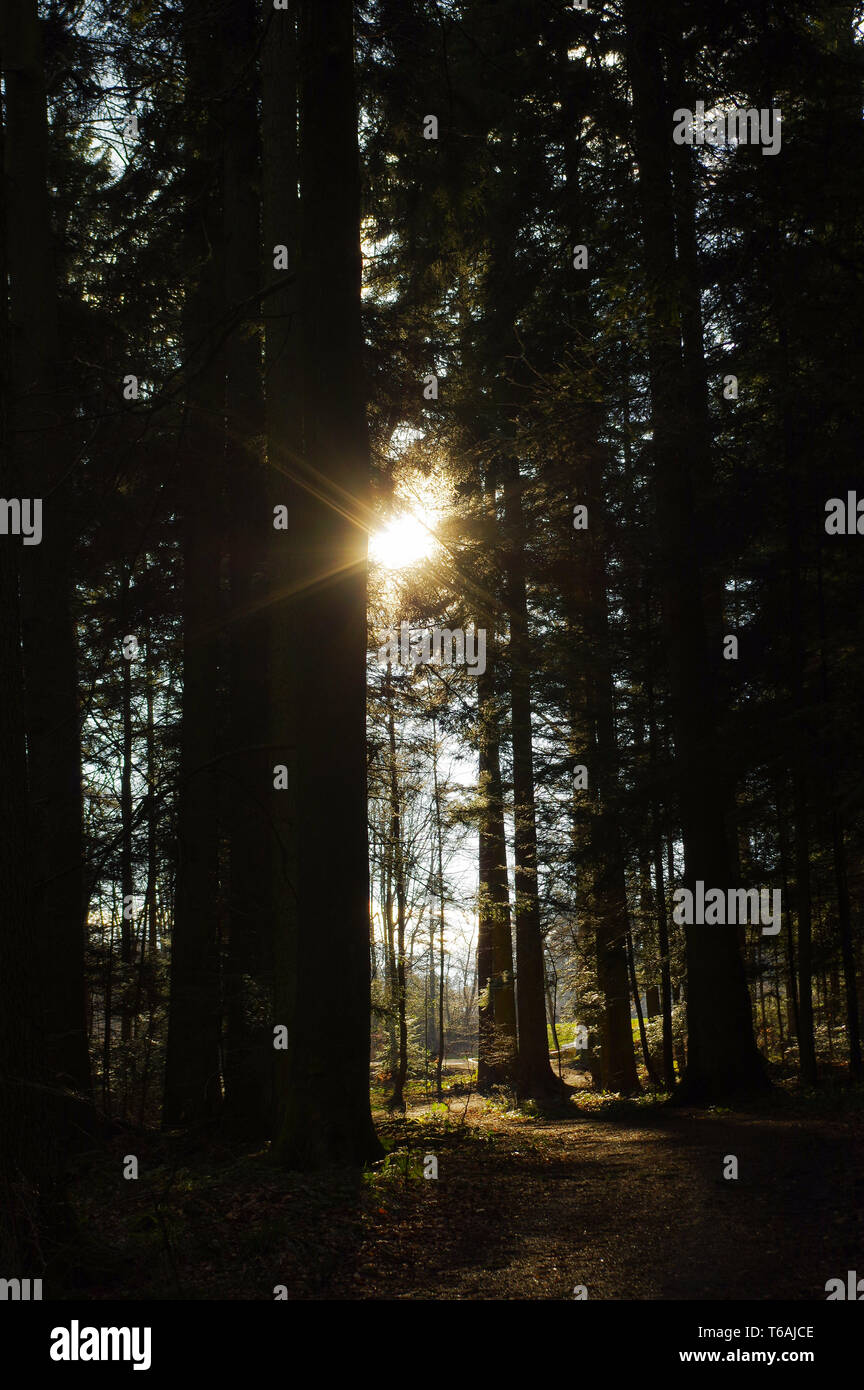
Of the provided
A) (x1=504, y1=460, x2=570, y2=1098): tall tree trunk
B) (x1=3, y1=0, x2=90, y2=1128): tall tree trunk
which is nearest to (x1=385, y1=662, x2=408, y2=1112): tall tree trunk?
(x1=504, y1=460, x2=570, y2=1098): tall tree trunk

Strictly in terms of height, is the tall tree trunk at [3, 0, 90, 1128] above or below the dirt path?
above

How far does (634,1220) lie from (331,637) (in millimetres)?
4717

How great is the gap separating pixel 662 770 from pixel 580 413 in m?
4.74

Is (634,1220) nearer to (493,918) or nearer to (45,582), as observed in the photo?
(45,582)

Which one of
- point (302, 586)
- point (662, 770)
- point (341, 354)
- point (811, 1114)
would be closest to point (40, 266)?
point (341, 354)

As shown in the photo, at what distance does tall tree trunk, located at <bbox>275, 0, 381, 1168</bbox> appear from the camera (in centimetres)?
716

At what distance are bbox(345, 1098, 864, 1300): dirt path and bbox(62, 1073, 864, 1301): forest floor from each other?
0.06 ft

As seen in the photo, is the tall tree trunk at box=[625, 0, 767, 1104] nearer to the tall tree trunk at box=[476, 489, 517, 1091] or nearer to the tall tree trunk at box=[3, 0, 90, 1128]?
the tall tree trunk at box=[476, 489, 517, 1091]

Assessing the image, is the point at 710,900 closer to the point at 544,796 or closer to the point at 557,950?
the point at 544,796

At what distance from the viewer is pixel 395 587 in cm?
1162

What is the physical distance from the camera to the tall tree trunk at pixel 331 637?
7164 mm
